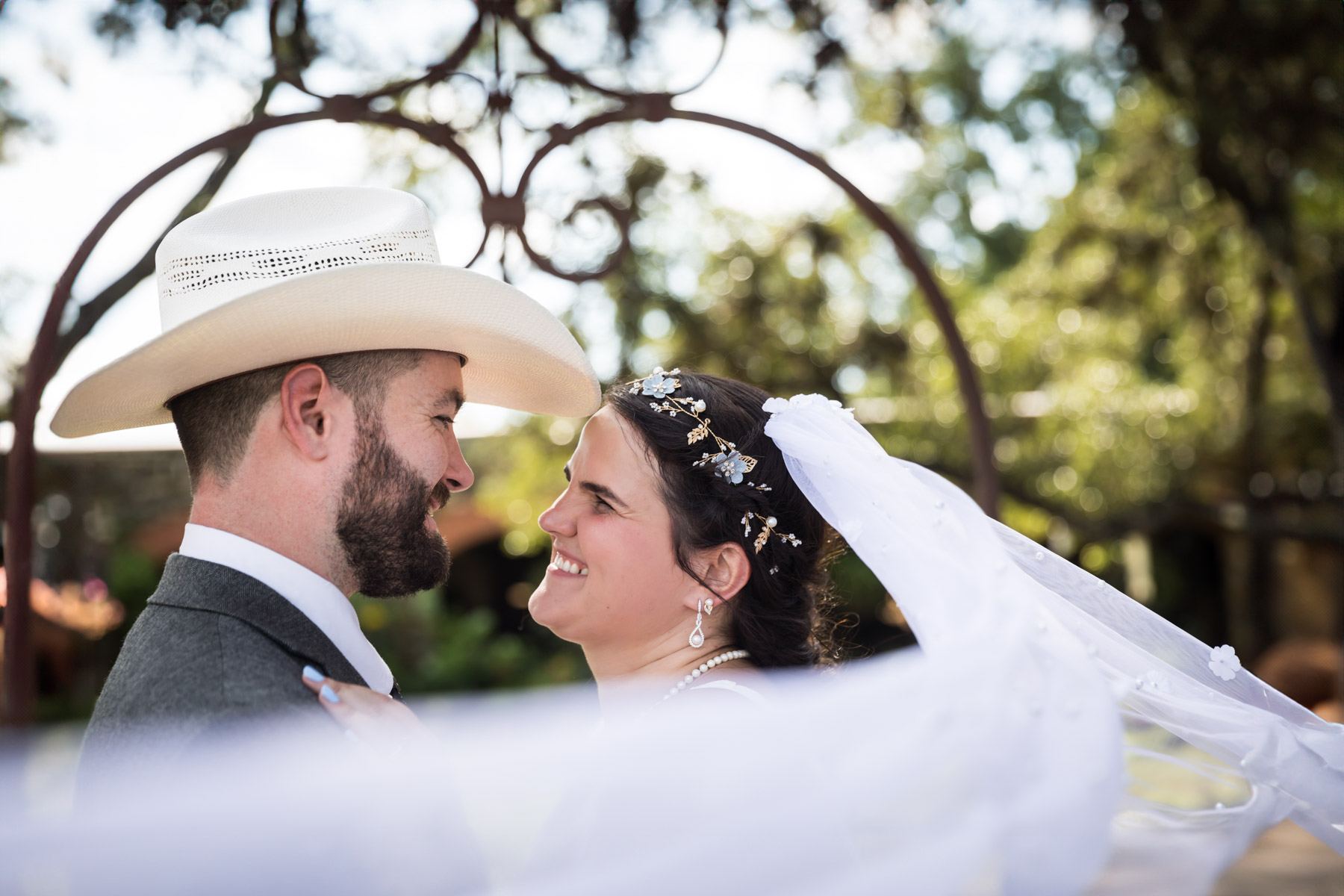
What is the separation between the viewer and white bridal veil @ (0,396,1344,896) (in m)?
1.36

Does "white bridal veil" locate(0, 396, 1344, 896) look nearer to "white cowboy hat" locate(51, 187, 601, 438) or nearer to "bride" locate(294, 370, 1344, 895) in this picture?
"bride" locate(294, 370, 1344, 895)

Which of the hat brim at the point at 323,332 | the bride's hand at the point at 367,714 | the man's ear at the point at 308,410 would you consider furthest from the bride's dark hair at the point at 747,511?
the bride's hand at the point at 367,714

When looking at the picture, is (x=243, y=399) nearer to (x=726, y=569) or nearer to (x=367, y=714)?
(x=367, y=714)

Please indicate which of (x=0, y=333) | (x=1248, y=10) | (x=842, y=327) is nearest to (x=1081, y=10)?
(x=1248, y=10)

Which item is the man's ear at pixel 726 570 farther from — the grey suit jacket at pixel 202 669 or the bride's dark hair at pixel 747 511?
the grey suit jacket at pixel 202 669

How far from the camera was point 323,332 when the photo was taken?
186 centimetres

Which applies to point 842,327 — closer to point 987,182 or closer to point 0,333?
point 987,182

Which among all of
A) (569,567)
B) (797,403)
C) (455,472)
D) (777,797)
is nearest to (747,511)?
(797,403)

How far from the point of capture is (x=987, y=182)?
10.8 meters

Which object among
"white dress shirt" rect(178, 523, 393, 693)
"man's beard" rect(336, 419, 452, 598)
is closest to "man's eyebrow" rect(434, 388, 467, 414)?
"man's beard" rect(336, 419, 452, 598)

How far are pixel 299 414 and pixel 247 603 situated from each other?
0.33 m

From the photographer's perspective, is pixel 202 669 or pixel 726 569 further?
pixel 726 569

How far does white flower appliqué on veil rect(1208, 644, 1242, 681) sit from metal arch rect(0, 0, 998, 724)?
40.6 inches

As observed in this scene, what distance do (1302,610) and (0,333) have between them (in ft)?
34.8
